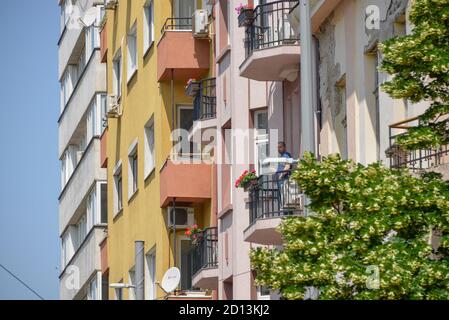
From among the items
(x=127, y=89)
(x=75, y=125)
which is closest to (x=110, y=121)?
(x=127, y=89)

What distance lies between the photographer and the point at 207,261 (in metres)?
42.7

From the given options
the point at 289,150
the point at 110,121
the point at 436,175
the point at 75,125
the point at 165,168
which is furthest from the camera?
the point at 75,125

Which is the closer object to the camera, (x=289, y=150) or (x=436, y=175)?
(x=436, y=175)

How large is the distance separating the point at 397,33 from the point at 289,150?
29.9 feet

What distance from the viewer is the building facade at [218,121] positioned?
31875mm

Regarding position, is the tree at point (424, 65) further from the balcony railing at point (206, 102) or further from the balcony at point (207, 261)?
the balcony railing at point (206, 102)

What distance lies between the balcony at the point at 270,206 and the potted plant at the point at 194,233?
20.6 feet

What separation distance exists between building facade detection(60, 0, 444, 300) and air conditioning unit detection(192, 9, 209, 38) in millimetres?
22

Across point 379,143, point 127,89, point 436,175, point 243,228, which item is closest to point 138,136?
point 127,89

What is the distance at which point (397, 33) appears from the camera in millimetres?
29359
